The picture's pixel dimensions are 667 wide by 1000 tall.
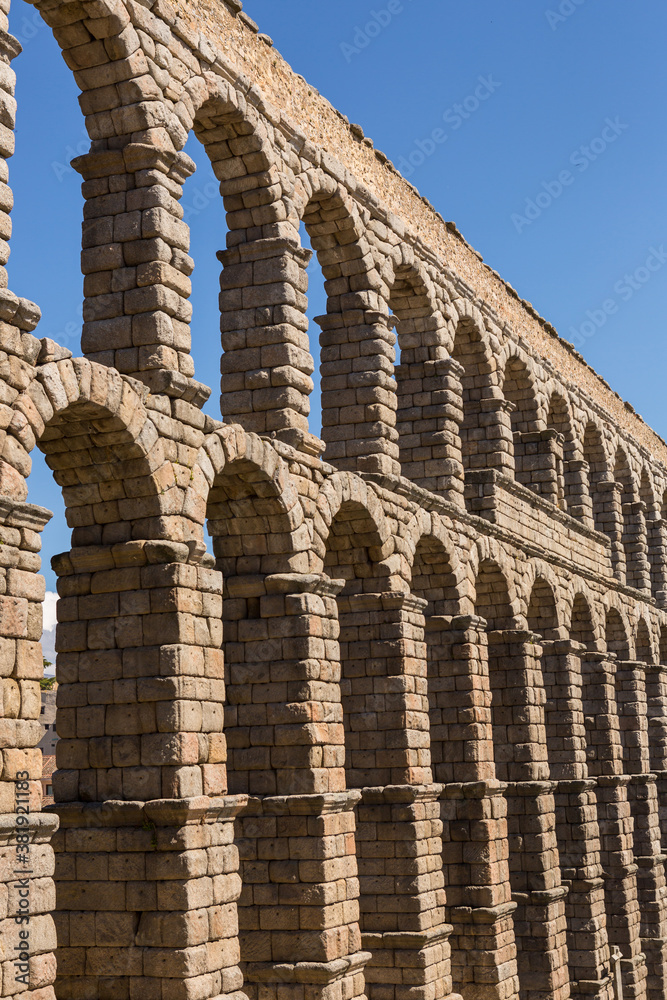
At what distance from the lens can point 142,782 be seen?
1129 centimetres

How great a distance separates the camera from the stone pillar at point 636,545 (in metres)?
31.4

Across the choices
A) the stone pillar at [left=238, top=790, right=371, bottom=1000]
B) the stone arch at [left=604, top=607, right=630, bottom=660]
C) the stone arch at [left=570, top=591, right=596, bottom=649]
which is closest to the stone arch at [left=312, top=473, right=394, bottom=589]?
the stone pillar at [left=238, top=790, right=371, bottom=1000]

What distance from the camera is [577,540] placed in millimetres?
24703

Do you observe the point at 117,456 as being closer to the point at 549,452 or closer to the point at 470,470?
the point at 470,470

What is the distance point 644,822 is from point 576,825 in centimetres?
532

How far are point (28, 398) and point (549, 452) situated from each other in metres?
15.3

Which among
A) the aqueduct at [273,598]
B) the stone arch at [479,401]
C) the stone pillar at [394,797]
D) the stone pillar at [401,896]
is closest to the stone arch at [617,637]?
the aqueduct at [273,598]

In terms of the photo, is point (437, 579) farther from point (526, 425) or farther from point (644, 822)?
point (644, 822)

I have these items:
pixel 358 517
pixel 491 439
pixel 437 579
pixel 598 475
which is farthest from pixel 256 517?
pixel 598 475

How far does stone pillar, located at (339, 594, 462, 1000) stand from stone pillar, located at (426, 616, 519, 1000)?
165 cm

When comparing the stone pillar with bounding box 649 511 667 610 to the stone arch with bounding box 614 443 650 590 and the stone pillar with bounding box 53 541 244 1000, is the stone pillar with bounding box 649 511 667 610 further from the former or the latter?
the stone pillar with bounding box 53 541 244 1000

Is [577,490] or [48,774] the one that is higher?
[577,490]

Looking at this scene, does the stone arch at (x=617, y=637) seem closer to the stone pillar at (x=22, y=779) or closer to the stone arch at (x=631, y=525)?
the stone arch at (x=631, y=525)

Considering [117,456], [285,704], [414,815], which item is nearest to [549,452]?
[414,815]
